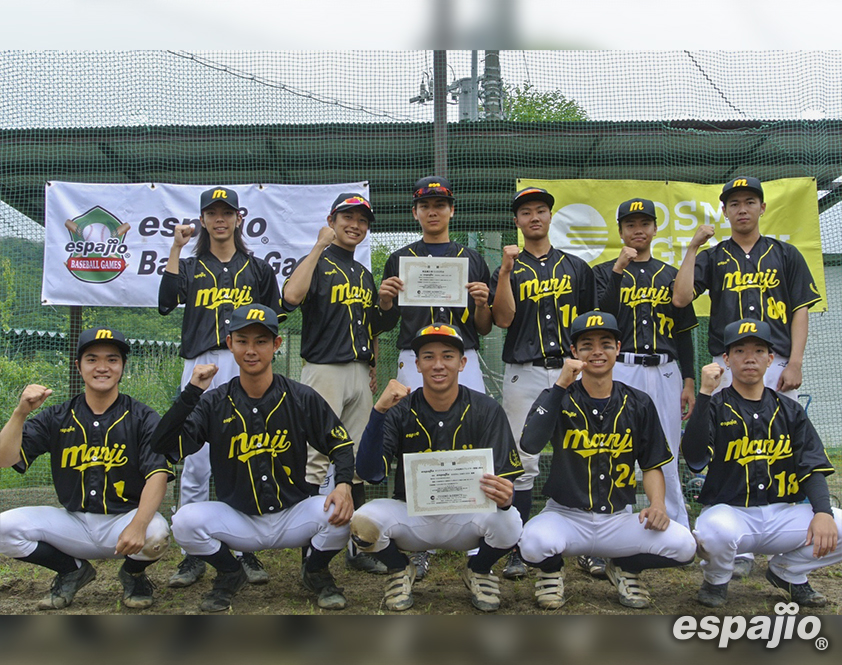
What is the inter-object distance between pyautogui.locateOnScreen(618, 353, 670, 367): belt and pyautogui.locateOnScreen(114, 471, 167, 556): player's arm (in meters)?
2.72

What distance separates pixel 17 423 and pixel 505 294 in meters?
2.61

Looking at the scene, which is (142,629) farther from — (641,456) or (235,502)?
(641,456)

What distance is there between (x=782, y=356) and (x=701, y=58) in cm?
255

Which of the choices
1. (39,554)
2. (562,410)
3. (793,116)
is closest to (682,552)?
(562,410)

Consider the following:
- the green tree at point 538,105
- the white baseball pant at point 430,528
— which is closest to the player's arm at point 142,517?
the white baseball pant at point 430,528

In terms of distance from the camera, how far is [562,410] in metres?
3.84

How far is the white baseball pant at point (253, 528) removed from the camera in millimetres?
3586

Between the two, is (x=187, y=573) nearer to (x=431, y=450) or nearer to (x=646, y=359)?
(x=431, y=450)

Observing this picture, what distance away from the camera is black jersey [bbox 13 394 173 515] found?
12.4ft

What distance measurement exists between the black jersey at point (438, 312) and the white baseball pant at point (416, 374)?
0.07 metres

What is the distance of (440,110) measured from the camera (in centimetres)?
527

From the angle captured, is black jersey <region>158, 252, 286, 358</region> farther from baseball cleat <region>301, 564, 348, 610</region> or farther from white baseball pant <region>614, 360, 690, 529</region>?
white baseball pant <region>614, 360, 690, 529</region>

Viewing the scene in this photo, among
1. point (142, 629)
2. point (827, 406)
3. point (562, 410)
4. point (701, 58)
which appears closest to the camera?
point (142, 629)

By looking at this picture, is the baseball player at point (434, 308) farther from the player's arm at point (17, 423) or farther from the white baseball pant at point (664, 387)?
the player's arm at point (17, 423)
